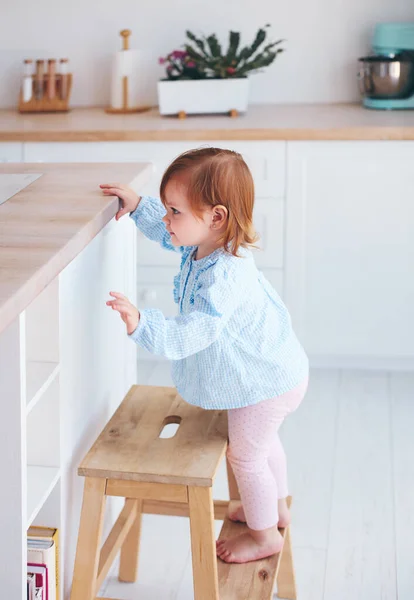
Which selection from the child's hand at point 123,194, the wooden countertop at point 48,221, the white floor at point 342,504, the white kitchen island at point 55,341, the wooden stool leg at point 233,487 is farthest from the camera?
the white floor at point 342,504

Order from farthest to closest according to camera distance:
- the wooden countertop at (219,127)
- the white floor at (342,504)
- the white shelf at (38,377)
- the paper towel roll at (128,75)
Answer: the paper towel roll at (128,75) < the wooden countertop at (219,127) < the white floor at (342,504) < the white shelf at (38,377)

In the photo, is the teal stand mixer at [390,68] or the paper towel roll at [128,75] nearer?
the teal stand mixer at [390,68]

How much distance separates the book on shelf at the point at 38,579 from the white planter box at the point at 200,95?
214cm

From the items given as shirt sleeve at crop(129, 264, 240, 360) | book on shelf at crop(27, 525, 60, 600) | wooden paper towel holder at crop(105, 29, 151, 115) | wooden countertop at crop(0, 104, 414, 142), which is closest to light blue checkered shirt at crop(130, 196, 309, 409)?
shirt sleeve at crop(129, 264, 240, 360)

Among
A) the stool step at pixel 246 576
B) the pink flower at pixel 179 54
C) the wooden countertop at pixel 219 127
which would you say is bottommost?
the stool step at pixel 246 576

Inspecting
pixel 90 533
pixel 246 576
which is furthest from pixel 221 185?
pixel 246 576

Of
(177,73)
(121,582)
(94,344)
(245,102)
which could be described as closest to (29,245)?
(94,344)

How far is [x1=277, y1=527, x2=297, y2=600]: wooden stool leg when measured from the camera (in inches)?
80.2

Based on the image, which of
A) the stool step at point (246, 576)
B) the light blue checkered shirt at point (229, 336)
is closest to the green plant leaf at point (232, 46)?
the light blue checkered shirt at point (229, 336)

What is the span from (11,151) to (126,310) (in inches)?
72.5

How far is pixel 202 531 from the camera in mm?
1638

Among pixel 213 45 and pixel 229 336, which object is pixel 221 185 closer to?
pixel 229 336

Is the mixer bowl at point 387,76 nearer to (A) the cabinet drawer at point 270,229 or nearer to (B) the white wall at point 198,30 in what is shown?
(B) the white wall at point 198,30

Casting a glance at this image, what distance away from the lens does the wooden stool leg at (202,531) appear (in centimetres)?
164
